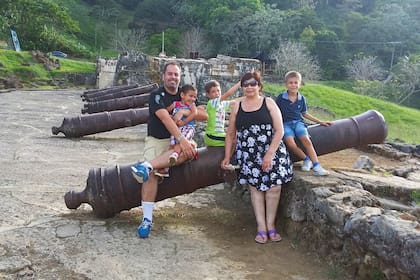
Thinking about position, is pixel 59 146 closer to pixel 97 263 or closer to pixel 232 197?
pixel 232 197

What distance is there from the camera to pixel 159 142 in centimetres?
396

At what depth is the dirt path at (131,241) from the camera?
3.10 m

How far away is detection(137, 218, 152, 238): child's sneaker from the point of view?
367cm

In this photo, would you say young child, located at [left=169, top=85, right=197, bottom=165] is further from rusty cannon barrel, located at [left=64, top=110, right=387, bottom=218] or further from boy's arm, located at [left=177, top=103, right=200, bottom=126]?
rusty cannon barrel, located at [left=64, top=110, right=387, bottom=218]

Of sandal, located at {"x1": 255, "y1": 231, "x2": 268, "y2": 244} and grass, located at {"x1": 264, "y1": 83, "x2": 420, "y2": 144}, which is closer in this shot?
sandal, located at {"x1": 255, "y1": 231, "x2": 268, "y2": 244}

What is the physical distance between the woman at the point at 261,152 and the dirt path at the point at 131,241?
23 centimetres

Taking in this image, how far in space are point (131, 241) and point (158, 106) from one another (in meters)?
1.04

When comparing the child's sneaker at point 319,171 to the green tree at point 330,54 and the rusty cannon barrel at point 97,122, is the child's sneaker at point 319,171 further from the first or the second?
the green tree at point 330,54

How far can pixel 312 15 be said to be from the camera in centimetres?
5056

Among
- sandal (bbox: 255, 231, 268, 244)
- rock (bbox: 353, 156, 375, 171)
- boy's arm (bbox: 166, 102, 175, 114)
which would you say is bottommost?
sandal (bbox: 255, 231, 268, 244)

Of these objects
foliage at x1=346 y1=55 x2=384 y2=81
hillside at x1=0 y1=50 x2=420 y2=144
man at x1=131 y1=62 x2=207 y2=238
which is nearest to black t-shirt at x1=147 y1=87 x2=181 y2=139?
man at x1=131 y1=62 x2=207 y2=238

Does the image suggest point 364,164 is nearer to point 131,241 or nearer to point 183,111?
point 183,111

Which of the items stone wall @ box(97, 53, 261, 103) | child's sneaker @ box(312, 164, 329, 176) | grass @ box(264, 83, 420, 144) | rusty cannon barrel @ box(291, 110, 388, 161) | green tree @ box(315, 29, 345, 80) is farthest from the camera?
green tree @ box(315, 29, 345, 80)

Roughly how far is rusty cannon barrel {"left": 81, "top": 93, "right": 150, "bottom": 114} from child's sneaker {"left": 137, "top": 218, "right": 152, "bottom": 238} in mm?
8448
